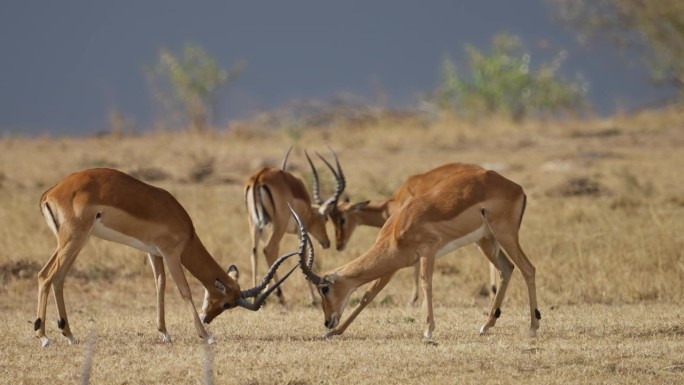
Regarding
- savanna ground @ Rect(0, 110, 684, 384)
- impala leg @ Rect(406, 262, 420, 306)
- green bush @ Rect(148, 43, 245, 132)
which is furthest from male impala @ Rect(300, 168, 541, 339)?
green bush @ Rect(148, 43, 245, 132)

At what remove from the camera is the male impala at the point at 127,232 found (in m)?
9.34

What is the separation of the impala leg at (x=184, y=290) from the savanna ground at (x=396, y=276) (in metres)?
0.10

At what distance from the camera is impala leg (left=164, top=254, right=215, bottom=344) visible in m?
9.52

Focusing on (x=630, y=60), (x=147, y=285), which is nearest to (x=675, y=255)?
(x=147, y=285)

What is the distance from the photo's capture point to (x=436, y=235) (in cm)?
983

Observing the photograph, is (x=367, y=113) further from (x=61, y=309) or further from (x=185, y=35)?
(x=185, y=35)

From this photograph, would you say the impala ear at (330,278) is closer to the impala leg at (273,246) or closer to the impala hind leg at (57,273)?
the impala hind leg at (57,273)

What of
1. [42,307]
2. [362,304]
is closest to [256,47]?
[362,304]

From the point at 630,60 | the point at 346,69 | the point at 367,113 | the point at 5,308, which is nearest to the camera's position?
the point at 5,308

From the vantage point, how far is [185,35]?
84.2 metres

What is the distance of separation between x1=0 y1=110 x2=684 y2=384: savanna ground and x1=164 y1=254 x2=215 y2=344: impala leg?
104 mm

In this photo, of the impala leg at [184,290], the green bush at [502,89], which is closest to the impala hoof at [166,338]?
the impala leg at [184,290]

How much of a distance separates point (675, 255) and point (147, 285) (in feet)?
17.6

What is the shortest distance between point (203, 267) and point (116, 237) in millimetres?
760
